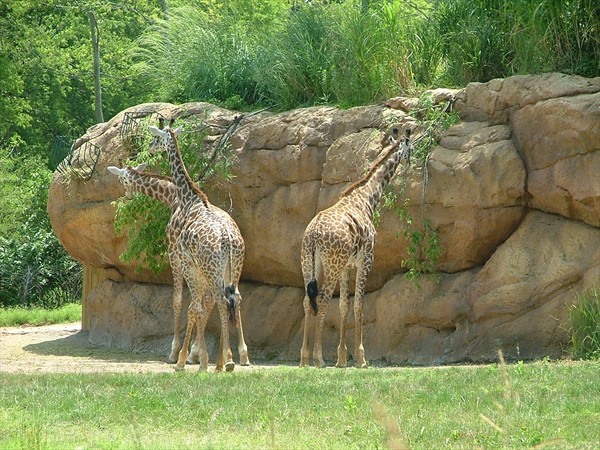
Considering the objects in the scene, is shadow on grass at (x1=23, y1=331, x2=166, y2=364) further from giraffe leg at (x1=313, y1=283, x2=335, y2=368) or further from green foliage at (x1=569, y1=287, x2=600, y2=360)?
green foliage at (x1=569, y1=287, x2=600, y2=360)

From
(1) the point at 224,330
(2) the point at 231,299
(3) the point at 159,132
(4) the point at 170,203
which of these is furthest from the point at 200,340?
(3) the point at 159,132

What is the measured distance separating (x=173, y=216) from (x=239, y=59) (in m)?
5.04

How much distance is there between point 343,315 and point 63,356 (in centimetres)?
494

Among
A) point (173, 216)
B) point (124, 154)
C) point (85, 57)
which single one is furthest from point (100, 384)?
point (85, 57)

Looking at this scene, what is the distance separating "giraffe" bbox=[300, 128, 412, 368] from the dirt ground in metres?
1.18

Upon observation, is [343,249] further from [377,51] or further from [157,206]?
[157,206]

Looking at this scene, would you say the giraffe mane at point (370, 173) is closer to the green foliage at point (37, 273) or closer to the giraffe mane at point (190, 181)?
the giraffe mane at point (190, 181)

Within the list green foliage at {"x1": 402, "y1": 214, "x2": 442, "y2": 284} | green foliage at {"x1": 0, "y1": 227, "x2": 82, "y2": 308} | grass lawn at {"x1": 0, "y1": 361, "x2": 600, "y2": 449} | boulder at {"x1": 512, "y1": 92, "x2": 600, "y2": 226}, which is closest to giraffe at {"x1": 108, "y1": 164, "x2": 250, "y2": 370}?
green foliage at {"x1": 402, "y1": 214, "x2": 442, "y2": 284}

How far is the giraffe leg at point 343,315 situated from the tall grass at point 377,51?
3339 millimetres

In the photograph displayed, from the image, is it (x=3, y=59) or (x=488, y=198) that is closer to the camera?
(x=488, y=198)

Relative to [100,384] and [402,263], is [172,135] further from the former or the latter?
[100,384]

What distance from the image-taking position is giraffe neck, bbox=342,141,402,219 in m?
14.0

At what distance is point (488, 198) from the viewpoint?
535 inches

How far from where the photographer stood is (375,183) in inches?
557
